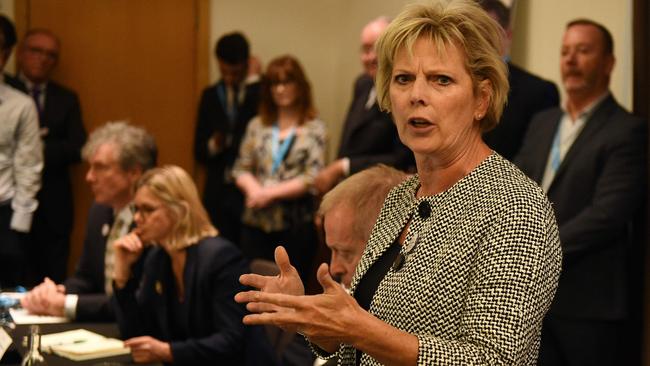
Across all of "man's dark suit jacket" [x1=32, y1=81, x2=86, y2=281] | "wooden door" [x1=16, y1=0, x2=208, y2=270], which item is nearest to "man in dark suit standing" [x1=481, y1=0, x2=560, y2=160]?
"man's dark suit jacket" [x1=32, y1=81, x2=86, y2=281]

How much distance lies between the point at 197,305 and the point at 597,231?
4.86ft

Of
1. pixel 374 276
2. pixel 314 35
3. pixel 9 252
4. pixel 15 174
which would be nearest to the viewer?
pixel 374 276

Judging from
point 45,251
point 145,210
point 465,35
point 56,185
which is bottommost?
point 45,251

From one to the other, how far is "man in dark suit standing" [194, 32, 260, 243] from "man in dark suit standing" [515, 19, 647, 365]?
113 inches

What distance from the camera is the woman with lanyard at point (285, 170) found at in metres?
5.27

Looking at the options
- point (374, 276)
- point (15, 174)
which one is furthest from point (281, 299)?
point (15, 174)

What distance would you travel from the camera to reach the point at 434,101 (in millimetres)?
1705

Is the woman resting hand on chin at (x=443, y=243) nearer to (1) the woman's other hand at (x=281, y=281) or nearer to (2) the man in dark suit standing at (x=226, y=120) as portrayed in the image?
(1) the woman's other hand at (x=281, y=281)

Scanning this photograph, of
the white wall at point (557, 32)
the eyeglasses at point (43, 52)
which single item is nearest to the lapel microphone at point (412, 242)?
the white wall at point (557, 32)

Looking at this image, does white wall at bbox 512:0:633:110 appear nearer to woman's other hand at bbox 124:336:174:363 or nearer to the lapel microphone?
woman's other hand at bbox 124:336:174:363

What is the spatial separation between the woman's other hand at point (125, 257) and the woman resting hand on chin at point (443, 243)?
163 centimetres

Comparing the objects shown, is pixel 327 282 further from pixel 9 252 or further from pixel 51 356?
pixel 9 252

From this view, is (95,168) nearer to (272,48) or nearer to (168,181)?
(168,181)

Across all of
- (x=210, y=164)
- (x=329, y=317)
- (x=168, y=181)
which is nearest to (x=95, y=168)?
(x=168, y=181)
